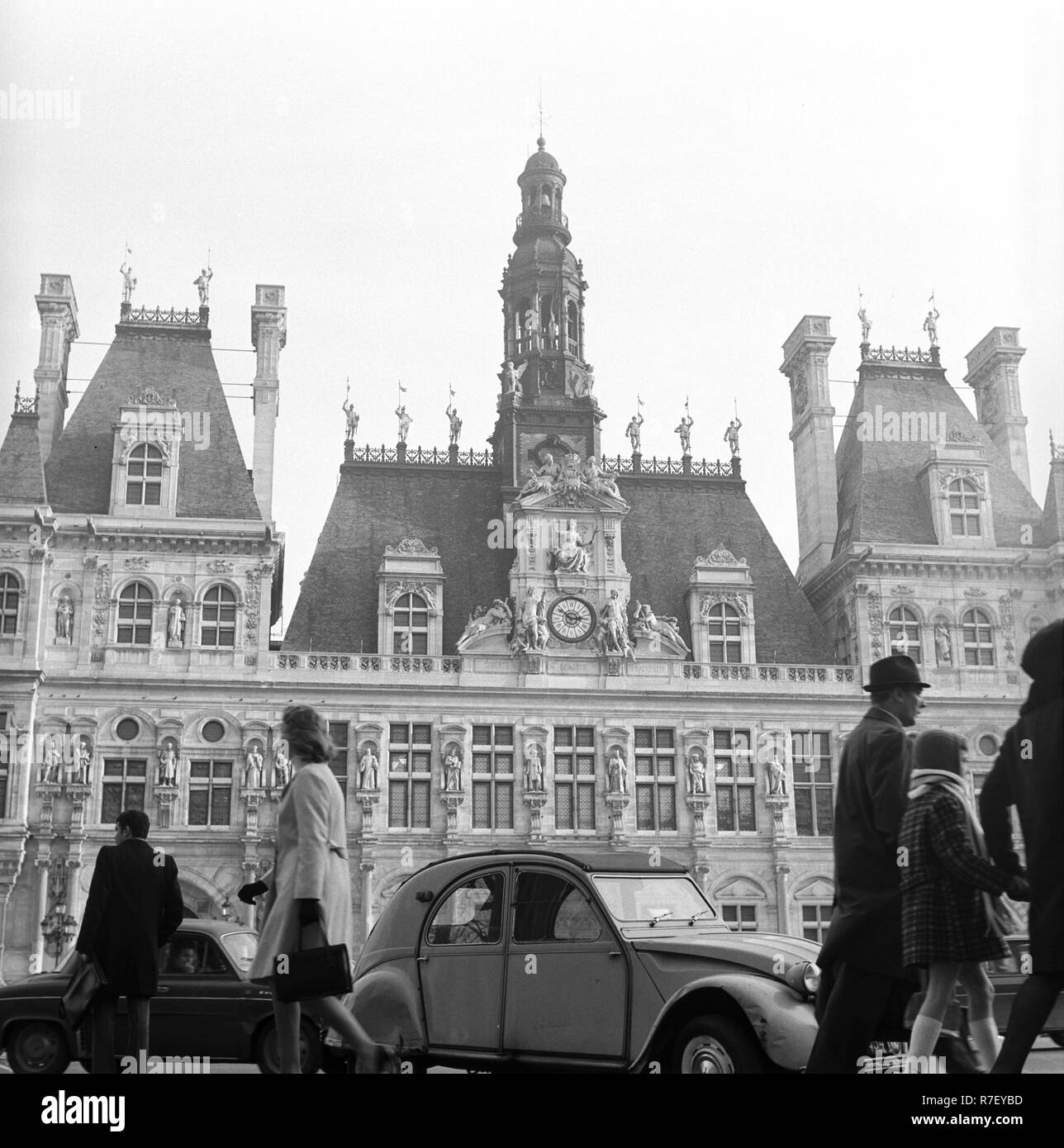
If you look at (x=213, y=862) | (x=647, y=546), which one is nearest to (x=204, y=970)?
(x=213, y=862)

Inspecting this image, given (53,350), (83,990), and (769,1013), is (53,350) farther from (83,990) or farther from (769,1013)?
(769,1013)

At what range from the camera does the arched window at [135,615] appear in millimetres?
30141

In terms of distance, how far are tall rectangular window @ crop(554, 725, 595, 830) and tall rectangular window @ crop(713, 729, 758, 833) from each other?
2.71 m

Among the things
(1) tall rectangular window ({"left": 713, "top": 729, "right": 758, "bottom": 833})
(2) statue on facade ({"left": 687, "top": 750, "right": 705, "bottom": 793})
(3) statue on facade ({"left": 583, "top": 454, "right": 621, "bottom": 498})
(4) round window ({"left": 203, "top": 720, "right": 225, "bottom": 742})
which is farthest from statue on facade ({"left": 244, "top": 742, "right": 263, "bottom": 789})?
(1) tall rectangular window ({"left": 713, "top": 729, "right": 758, "bottom": 833})

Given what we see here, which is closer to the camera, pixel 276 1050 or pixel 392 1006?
pixel 392 1006

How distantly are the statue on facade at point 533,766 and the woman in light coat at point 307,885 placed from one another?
2233 centimetres

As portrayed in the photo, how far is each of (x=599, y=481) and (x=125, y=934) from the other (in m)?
24.3

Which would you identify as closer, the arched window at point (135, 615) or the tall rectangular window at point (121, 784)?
the tall rectangular window at point (121, 784)

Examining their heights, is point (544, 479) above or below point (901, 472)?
below

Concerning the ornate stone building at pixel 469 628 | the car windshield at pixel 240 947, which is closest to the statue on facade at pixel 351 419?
the ornate stone building at pixel 469 628

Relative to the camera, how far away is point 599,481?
32125 mm

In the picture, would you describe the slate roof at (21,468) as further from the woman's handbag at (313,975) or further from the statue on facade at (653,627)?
the woman's handbag at (313,975)

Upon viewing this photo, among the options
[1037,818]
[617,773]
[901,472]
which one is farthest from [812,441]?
[1037,818]

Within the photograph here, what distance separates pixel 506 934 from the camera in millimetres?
8984
